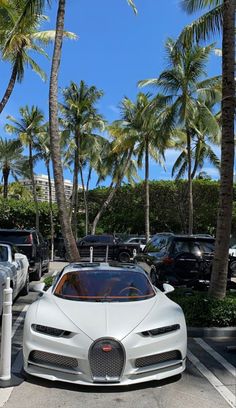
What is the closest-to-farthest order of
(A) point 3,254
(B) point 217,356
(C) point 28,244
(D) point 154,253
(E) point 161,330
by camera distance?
1. (E) point 161,330
2. (B) point 217,356
3. (A) point 3,254
4. (D) point 154,253
5. (C) point 28,244

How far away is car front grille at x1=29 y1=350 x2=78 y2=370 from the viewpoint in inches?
197

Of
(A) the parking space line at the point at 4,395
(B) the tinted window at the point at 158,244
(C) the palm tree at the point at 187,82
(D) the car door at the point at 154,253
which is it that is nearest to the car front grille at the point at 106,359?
(A) the parking space line at the point at 4,395

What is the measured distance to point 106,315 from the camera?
17.7 ft

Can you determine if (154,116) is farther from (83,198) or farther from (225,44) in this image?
(83,198)

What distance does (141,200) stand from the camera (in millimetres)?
41469

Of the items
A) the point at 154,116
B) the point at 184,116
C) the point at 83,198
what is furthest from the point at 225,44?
the point at 83,198

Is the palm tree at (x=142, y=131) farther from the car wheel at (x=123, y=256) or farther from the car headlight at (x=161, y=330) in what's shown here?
the car headlight at (x=161, y=330)

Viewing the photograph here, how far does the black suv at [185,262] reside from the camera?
11250 mm

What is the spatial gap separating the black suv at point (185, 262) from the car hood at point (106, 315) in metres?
5.35

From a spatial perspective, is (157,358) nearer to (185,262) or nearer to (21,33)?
(185,262)

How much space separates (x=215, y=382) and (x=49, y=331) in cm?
200

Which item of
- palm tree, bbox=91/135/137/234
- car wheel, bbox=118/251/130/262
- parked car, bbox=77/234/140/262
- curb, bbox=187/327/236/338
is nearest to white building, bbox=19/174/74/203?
palm tree, bbox=91/135/137/234

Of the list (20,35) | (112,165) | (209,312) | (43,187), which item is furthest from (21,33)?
(43,187)

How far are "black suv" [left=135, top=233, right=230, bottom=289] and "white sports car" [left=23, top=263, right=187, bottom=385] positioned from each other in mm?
5268
